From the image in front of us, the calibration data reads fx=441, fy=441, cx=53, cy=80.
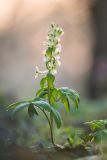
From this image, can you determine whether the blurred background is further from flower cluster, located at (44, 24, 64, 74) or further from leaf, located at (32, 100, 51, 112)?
leaf, located at (32, 100, 51, 112)

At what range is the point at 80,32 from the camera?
15.8 m

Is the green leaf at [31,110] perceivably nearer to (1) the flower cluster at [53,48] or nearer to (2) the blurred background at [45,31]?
(1) the flower cluster at [53,48]

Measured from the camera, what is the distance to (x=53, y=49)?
2607 mm

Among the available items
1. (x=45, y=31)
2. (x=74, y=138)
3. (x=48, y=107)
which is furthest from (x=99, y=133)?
(x=45, y=31)

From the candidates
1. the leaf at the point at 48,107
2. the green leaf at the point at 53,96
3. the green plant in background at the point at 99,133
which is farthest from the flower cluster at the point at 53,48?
the green plant in background at the point at 99,133

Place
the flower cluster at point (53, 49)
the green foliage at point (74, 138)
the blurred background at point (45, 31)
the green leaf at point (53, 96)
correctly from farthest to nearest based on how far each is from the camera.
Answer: the blurred background at point (45, 31) < the green foliage at point (74, 138) < the green leaf at point (53, 96) < the flower cluster at point (53, 49)

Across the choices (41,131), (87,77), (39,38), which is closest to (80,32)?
(39,38)

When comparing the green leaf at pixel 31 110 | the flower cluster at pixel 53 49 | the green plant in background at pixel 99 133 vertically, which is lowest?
the green plant in background at pixel 99 133

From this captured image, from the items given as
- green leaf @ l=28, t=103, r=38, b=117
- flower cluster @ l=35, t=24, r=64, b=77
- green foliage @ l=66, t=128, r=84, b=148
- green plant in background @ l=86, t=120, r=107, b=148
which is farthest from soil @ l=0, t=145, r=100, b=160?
flower cluster @ l=35, t=24, r=64, b=77

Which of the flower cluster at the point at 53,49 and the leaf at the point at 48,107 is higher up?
the flower cluster at the point at 53,49

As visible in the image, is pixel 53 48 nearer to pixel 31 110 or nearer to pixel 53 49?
pixel 53 49

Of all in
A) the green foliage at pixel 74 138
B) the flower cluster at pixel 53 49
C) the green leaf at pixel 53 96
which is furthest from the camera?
the green foliage at pixel 74 138

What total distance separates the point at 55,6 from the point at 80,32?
2535mm

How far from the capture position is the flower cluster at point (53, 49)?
2566mm
